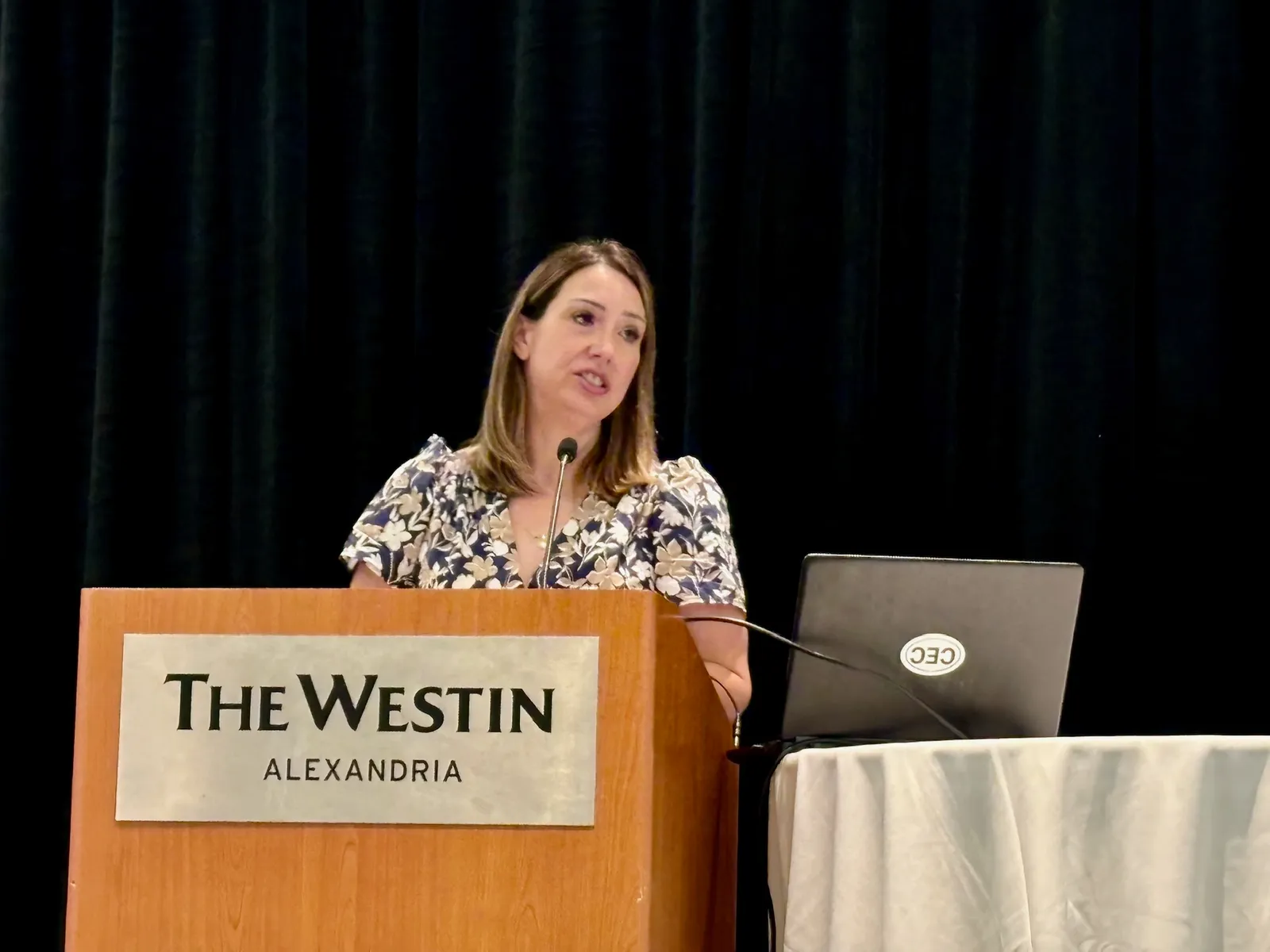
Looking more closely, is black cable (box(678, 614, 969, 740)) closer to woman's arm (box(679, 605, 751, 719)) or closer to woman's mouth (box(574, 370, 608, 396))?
woman's arm (box(679, 605, 751, 719))

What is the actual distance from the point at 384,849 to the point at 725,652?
0.97 meters

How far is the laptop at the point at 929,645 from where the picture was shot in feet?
5.62

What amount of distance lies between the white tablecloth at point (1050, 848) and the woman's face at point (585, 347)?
1.07m

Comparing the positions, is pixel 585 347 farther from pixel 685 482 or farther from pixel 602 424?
pixel 685 482

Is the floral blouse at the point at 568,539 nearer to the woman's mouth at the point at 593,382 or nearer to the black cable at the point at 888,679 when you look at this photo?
the woman's mouth at the point at 593,382

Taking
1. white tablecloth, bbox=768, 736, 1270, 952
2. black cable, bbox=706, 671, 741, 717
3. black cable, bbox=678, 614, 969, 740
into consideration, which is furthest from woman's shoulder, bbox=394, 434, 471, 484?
white tablecloth, bbox=768, 736, 1270, 952

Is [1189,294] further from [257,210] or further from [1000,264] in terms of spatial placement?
[257,210]

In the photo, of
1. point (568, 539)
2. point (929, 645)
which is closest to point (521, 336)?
point (568, 539)

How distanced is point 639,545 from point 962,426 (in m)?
0.71

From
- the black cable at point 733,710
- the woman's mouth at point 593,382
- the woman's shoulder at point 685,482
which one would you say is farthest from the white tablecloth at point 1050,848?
the woman's mouth at point 593,382

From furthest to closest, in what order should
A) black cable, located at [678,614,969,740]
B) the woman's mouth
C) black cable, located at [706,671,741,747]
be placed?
the woman's mouth
black cable, located at [706,671,741,747]
black cable, located at [678,614,969,740]

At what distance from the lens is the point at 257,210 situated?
2.93 meters

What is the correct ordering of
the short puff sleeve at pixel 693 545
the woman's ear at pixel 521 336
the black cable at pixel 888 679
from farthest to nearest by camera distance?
the woman's ear at pixel 521 336, the short puff sleeve at pixel 693 545, the black cable at pixel 888 679

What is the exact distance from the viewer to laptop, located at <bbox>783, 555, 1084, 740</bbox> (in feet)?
5.62
